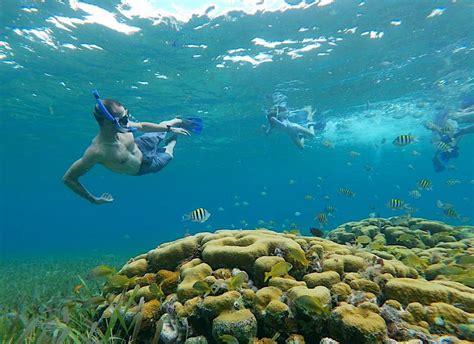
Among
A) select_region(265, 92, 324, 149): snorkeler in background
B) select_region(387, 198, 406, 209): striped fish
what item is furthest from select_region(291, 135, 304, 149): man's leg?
select_region(387, 198, 406, 209): striped fish

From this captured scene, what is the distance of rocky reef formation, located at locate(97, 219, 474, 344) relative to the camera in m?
3.33

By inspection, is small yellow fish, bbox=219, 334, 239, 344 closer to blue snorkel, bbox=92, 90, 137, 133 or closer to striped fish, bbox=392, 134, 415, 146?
blue snorkel, bbox=92, 90, 137, 133

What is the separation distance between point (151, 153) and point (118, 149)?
1565 mm

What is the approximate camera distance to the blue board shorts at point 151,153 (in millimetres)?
8062

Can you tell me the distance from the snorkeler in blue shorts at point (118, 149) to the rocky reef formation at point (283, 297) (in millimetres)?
2410

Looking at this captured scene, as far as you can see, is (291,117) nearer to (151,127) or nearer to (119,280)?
(151,127)

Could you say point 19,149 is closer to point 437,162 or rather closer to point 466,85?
point 437,162

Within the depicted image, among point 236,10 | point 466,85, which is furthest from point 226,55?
point 466,85

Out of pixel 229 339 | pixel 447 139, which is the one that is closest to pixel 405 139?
pixel 447 139

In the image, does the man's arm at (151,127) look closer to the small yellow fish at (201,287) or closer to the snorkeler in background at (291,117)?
the small yellow fish at (201,287)

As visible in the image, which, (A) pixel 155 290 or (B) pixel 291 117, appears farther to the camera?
(B) pixel 291 117

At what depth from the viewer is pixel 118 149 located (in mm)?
6711

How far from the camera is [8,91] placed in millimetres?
24250

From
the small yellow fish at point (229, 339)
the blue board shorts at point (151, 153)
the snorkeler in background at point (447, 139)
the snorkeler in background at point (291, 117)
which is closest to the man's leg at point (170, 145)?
the blue board shorts at point (151, 153)
